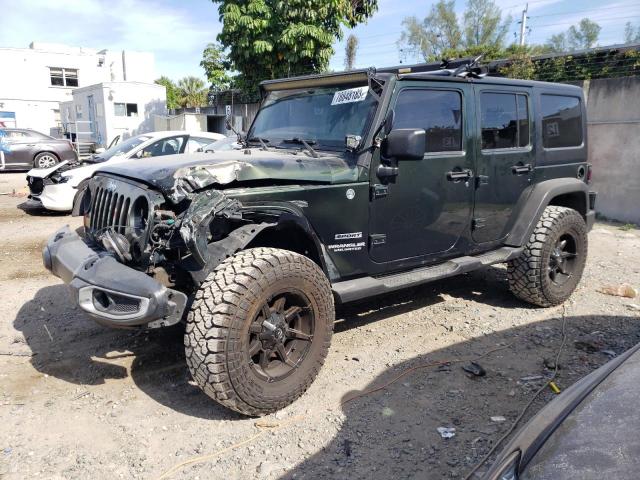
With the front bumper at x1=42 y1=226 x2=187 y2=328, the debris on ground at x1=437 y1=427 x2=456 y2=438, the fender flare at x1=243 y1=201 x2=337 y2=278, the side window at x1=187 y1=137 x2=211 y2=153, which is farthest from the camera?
the side window at x1=187 y1=137 x2=211 y2=153

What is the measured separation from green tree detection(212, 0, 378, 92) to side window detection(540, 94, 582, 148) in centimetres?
789

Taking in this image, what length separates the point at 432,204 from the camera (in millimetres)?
3939

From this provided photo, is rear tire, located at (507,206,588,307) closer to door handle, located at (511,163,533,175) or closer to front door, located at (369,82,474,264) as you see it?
door handle, located at (511,163,533,175)

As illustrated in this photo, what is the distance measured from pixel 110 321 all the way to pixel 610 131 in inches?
368

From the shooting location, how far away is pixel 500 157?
4.38m

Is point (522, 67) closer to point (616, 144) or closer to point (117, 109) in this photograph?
point (616, 144)

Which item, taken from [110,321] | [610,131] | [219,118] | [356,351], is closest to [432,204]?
[356,351]

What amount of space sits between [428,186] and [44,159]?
1505 cm

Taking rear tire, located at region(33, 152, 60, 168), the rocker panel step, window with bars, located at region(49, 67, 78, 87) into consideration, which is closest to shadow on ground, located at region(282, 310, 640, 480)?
the rocker panel step

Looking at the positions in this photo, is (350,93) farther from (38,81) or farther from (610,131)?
(38,81)

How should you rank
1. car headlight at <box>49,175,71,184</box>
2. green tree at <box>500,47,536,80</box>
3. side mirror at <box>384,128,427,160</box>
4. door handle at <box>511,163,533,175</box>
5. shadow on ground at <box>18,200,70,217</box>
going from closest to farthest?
side mirror at <box>384,128,427,160</box>
door handle at <box>511,163,533,175</box>
car headlight at <box>49,175,71,184</box>
shadow on ground at <box>18,200,70,217</box>
green tree at <box>500,47,536,80</box>

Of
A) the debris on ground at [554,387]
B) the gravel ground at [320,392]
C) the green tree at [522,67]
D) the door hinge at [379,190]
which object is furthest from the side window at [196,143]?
the debris on ground at [554,387]

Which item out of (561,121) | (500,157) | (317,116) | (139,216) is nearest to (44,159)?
(317,116)

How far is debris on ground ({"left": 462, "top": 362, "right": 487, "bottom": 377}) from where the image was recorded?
362 cm
